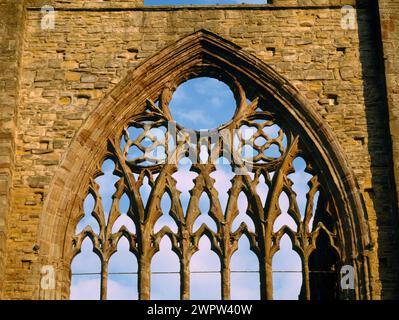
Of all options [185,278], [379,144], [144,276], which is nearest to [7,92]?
[144,276]

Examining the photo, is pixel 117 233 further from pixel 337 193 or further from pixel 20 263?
pixel 337 193

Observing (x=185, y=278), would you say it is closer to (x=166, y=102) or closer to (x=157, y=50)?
(x=166, y=102)

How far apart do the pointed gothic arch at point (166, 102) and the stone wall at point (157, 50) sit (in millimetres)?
133

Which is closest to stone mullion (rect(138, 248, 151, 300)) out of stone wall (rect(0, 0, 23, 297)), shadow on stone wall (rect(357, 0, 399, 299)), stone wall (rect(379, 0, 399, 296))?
stone wall (rect(0, 0, 23, 297))

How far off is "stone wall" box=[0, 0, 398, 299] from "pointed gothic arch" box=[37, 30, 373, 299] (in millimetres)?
133

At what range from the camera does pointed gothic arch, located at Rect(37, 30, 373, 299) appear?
16.3 metres

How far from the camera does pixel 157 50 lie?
17.7 m

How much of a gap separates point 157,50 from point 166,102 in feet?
2.49

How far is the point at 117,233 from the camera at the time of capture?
16.6 metres

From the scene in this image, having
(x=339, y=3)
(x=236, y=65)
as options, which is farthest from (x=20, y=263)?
(x=339, y=3)

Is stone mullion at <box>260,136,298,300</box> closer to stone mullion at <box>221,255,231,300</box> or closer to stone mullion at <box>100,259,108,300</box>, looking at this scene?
stone mullion at <box>221,255,231,300</box>

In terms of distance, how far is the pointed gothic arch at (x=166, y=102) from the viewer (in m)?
16.3

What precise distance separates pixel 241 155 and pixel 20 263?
11.1ft
